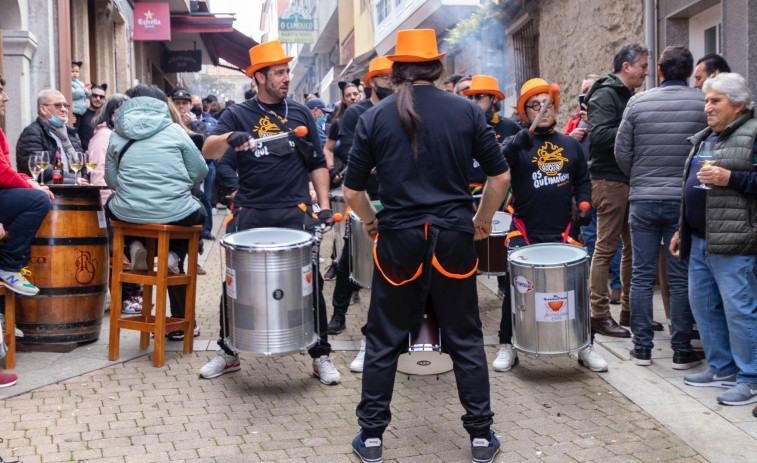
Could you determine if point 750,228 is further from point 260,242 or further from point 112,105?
point 112,105

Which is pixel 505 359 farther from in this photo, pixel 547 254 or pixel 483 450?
pixel 483 450

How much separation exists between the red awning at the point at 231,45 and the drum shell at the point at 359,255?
2101 cm

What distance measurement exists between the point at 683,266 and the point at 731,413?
1.19 m

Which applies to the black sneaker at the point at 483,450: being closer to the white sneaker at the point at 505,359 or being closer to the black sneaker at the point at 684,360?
the white sneaker at the point at 505,359

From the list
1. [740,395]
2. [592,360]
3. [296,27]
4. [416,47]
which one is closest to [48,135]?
[416,47]

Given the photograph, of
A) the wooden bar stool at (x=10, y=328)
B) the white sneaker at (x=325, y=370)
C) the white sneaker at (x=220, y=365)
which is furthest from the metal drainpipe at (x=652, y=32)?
the wooden bar stool at (x=10, y=328)

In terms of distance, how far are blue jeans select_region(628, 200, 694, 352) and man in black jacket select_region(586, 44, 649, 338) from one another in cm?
67

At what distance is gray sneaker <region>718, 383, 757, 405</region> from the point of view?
4.82 metres

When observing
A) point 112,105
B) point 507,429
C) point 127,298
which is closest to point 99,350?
point 127,298

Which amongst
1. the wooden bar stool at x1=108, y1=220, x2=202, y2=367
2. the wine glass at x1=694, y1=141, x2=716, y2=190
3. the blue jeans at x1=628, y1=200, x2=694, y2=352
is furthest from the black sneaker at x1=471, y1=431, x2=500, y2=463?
the wooden bar stool at x1=108, y1=220, x2=202, y2=367

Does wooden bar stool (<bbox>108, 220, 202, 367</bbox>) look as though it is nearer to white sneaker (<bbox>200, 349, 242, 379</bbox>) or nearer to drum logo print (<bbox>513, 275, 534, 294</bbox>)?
white sneaker (<bbox>200, 349, 242, 379</bbox>)

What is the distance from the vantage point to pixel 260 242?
5.07 meters

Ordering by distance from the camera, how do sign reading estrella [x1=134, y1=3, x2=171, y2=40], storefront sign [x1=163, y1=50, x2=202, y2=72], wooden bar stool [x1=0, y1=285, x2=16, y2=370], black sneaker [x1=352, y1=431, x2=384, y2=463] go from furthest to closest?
1. storefront sign [x1=163, y1=50, x2=202, y2=72]
2. sign reading estrella [x1=134, y1=3, x2=171, y2=40]
3. wooden bar stool [x1=0, y1=285, x2=16, y2=370]
4. black sneaker [x1=352, y1=431, x2=384, y2=463]

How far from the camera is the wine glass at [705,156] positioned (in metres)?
4.72
